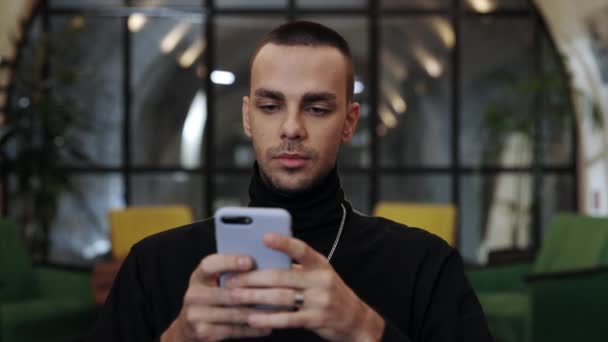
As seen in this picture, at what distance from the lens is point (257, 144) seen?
1.48 meters

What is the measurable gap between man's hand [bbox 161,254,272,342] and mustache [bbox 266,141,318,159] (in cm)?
34

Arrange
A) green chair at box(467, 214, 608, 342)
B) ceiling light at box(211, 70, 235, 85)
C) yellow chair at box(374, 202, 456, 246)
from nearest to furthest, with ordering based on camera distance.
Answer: green chair at box(467, 214, 608, 342) < yellow chair at box(374, 202, 456, 246) < ceiling light at box(211, 70, 235, 85)

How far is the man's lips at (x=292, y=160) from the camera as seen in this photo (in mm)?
1445

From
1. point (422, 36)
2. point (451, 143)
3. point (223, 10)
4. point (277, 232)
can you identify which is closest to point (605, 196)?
point (451, 143)

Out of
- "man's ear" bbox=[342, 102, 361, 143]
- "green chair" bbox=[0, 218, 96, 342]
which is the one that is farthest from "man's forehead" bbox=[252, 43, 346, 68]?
"green chair" bbox=[0, 218, 96, 342]

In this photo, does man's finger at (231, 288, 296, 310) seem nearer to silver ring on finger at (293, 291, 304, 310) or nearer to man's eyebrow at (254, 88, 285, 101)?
silver ring on finger at (293, 291, 304, 310)

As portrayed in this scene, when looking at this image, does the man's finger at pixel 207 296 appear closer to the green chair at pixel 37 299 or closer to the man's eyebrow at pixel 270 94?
the man's eyebrow at pixel 270 94

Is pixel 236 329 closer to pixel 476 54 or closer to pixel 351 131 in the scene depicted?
pixel 351 131

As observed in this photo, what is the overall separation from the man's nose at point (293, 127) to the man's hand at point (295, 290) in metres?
0.34

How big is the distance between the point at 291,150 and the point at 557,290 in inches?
124

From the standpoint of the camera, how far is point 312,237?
4.97 ft

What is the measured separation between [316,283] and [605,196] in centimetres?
642

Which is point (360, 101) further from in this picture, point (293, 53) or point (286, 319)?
point (286, 319)

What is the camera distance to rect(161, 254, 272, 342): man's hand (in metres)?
1.12
